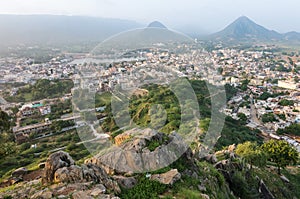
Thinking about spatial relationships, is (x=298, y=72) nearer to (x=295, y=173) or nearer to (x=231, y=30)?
(x=295, y=173)

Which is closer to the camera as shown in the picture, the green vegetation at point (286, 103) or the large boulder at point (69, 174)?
the large boulder at point (69, 174)

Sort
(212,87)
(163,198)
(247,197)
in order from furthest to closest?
1. (212,87)
2. (247,197)
3. (163,198)

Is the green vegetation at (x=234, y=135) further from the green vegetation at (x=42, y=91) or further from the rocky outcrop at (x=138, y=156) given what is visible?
the green vegetation at (x=42, y=91)

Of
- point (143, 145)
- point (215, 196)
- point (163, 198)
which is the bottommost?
point (215, 196)

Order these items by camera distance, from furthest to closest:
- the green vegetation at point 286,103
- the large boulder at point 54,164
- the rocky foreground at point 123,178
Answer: the green vegetation at point 286,103 → the large boulder at point 54,164 → the rocky foreground at point 123,178

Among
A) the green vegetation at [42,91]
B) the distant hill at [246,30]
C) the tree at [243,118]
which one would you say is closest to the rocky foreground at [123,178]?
the tree at [243,118]

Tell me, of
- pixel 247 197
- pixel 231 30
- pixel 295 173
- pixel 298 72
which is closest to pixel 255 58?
pixel 298 72

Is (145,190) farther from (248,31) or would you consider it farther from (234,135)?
(248,31)
